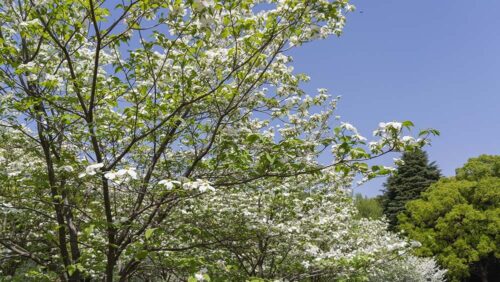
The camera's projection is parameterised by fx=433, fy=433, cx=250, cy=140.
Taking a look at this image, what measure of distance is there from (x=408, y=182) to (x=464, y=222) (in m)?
8.23

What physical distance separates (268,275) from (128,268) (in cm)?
270

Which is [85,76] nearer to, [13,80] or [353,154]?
[13,80]

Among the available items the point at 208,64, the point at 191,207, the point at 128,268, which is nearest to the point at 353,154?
the point at 208,64

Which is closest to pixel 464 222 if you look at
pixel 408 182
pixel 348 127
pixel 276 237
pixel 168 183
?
pixel 408 182

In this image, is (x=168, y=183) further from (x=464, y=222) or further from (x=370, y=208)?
(x=370, y=208)

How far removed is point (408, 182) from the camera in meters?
30.5

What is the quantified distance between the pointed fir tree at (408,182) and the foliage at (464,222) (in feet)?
13.5

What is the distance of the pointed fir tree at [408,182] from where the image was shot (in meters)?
29.9

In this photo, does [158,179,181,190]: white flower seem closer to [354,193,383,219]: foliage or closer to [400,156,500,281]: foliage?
[400,156,500,281]: foliage

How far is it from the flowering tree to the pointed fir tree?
2624 cm

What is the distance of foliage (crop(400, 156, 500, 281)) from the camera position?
21938 millimetres

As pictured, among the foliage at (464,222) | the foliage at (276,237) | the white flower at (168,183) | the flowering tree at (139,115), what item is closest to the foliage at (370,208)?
the foliage at (464,222)

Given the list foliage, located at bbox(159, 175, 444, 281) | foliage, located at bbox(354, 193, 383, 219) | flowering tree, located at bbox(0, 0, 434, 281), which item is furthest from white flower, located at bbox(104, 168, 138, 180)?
foliage, located at bbox(354, 193, 383, 219)

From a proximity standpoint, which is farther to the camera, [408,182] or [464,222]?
[408,182]
